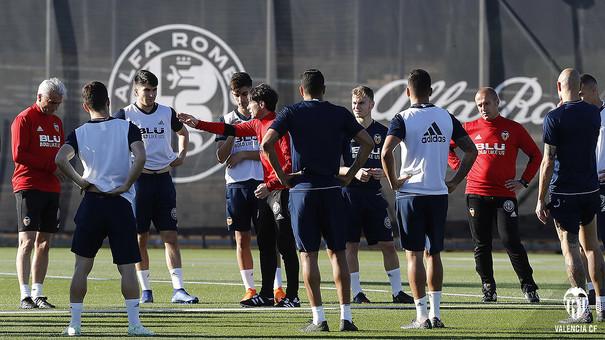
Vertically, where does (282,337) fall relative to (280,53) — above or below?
below

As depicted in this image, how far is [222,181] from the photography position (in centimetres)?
2212

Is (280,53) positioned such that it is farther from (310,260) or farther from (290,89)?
(310,260)

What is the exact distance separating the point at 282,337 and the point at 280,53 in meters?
12.9

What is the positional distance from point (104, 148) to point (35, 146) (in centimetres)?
296

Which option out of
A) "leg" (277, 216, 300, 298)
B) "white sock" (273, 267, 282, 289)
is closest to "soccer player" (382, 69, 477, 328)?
"leg" (277, 216, 300, 298)

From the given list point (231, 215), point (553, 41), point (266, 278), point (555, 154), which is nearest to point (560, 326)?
point (555, 154)

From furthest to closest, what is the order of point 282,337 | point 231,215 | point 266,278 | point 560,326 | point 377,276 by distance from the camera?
point 377,276 < point 231,215 < point 266,278 < point 560,326 < point 282,337

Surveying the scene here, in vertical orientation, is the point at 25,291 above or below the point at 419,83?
below

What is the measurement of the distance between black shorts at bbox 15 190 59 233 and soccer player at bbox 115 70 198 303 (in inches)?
32.4

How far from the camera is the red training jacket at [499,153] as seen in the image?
43.7ft

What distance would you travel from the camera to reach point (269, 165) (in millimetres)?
11703

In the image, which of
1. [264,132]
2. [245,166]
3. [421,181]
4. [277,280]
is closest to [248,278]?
[277,280]

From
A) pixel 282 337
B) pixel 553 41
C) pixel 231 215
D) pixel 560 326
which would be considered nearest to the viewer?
pixel 282 337
